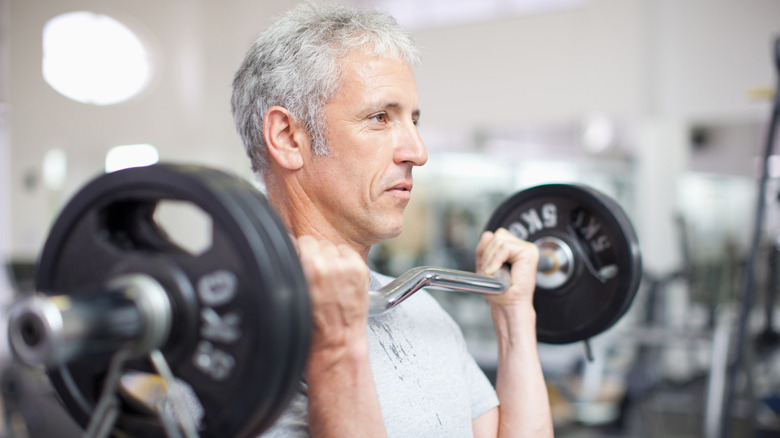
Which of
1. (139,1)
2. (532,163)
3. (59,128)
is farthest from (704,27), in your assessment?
(59,128)

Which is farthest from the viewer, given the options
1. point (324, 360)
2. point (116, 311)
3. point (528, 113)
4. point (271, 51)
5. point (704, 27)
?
point (528, 113)

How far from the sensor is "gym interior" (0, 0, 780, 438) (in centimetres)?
441

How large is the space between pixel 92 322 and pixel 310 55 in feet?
2.05

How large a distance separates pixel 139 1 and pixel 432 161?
11.2 ft

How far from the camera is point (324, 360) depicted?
0.79 meters

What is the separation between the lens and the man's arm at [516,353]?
3.86 feet

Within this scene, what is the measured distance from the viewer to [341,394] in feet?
2.63

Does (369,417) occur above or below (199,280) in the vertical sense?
below

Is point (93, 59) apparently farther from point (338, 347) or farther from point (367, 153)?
point (338, 347)

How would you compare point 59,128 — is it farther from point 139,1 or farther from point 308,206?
point 308,206

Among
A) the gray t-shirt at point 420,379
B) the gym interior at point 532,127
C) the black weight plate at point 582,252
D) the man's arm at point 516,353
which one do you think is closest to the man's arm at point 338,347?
the gray t-shirt at point 420,379

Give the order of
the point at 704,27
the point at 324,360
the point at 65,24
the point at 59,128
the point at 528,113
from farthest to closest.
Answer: the point at 59,128
the point at 65,24
the point at 528,113
the point at 704,27
the point at 324,360

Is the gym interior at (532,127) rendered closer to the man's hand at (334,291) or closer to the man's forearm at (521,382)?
the man's forearm at (521,382)

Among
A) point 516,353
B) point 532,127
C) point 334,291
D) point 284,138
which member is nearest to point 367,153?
point 284,138
